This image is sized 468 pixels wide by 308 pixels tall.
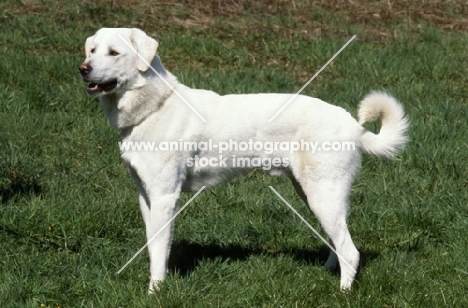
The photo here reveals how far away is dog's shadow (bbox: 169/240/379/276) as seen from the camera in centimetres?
523

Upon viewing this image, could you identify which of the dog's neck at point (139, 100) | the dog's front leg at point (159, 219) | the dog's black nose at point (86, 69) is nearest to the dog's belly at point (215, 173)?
the dog's front leg at point (159, 219)

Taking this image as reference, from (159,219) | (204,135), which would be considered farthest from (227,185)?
(159,219)

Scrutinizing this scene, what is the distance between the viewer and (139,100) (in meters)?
4.90

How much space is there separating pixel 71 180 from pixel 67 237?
3.32 feet

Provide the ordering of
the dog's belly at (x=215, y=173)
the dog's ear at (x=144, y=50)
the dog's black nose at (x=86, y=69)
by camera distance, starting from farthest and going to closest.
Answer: the dog's belly at (x=215, y=173) < the dog's ear at (x=144, y=50) < the dog's black nose at (x=86, y=69)

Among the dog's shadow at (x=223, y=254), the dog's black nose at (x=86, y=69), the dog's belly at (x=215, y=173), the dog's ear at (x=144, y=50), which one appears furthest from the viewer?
the dog's shadow at (x=223, y=254)

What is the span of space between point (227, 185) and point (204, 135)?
1.42 metres

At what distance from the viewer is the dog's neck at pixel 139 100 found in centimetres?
490

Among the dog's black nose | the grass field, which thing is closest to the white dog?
the dog's black nose

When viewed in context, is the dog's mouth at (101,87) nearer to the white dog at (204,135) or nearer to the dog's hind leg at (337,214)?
the white dog at (204,135)

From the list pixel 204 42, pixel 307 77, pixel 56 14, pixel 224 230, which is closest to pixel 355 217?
pixel 224 230

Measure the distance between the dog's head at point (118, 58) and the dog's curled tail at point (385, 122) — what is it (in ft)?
4.20

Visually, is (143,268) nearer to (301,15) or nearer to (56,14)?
(56,14)

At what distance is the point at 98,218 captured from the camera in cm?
552
